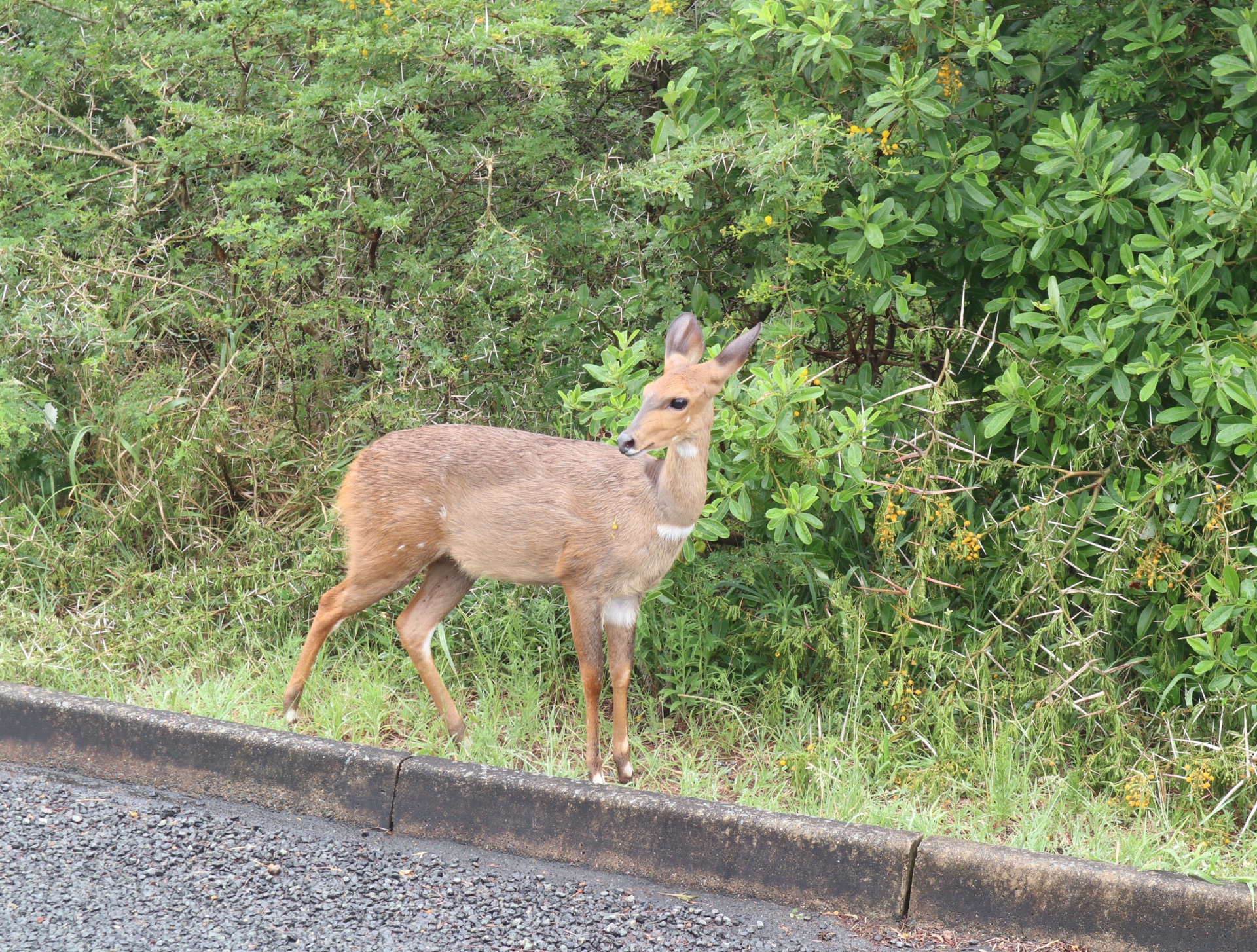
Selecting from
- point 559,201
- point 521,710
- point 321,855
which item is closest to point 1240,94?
point 559,201

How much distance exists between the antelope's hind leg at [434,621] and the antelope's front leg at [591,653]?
0.64 m

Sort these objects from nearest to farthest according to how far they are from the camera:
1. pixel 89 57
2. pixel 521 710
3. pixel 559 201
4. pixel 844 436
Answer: pixel 844 436 → pixel 521 710 → pixel 559 201 → pixel 89 57

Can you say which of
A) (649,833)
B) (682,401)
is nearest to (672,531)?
(682,401)

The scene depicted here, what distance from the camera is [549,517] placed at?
4656 millimetres

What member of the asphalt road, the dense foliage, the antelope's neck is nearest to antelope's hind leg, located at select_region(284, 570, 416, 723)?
the asphalt road

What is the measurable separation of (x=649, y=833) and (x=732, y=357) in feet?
5.22

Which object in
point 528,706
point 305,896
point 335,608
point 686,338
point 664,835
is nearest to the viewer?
point 305,896

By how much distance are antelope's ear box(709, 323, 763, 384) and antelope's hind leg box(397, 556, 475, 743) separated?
1.46 metres

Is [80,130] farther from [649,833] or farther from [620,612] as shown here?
[649,833]

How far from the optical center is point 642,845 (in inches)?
166

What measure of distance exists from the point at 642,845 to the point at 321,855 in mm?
1066

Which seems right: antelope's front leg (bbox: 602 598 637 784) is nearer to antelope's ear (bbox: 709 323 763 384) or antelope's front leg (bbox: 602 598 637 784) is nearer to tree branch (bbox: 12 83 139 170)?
antelope's ear (bbox: 709 323 763 384)

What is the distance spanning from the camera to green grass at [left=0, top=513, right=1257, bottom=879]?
436 cm

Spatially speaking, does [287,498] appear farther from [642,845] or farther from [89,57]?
[642,845]
